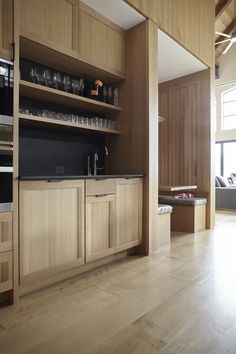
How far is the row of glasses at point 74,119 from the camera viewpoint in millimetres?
2453

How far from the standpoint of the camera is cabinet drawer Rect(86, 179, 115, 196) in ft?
7.41

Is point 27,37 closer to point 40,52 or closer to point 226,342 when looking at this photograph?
point 40,52

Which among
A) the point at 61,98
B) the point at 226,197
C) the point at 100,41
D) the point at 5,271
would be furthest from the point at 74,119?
the point at 226,197

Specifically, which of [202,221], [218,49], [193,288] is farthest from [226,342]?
[218,49]

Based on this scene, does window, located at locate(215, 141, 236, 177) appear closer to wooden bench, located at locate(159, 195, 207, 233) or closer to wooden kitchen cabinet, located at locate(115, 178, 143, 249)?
wooden bench, located at locate(159, 195, 207, 233)

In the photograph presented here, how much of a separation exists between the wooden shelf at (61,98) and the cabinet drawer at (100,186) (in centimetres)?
90

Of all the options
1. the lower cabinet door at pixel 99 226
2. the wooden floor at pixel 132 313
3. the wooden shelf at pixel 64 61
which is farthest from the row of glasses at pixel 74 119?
the wooden floor at pixel 132 313

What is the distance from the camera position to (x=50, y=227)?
197 centimetres

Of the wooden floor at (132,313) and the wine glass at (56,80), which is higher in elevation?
the wine glass at (56,80)

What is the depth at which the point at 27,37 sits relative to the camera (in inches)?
82.9

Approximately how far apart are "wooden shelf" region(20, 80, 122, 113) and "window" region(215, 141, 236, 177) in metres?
6.35

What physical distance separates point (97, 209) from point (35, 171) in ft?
2.61

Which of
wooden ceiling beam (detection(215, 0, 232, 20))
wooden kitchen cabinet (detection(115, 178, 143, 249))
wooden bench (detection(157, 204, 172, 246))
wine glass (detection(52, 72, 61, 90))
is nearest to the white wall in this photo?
wooden ceiling beam (detection(215, 0, 232, 20))

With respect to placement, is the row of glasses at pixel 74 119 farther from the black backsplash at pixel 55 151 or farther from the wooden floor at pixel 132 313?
the wooden floor at pixel 132 313
